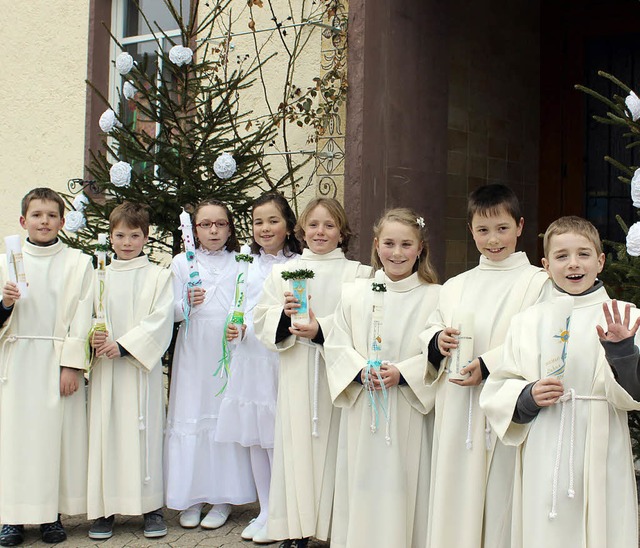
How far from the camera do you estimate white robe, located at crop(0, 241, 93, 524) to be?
17.2 ft

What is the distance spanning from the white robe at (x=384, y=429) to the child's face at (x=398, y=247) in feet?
0.26

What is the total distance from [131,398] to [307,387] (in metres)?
1.16

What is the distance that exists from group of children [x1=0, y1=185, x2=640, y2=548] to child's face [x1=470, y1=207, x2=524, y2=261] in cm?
1

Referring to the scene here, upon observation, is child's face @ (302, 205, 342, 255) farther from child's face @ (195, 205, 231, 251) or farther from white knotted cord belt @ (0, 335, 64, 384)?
white knotted cord belt @ (0, 335, 64, 384)

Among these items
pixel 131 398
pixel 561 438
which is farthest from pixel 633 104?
pixel 131 398

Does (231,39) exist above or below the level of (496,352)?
above

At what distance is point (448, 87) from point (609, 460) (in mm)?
4799

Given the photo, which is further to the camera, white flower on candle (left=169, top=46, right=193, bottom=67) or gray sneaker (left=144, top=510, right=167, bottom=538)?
white flower on candle (left=169, top=46, right=193, bottom=67)

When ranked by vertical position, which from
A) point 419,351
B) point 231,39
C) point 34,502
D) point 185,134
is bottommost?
point 34,502

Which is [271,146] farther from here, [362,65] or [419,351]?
[419,351]

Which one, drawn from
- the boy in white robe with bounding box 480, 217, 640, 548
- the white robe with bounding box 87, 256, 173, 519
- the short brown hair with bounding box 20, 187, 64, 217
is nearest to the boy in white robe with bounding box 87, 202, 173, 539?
the white robe with bounding box 87, 256, 173, 519

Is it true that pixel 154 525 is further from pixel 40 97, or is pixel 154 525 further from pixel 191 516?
pixel 40 97

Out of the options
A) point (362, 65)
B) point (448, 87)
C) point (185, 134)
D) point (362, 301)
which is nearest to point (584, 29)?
point (448, 87)

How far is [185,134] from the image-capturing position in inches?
247
